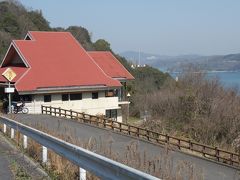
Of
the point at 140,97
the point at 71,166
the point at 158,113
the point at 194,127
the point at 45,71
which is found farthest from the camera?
the point at 140,97

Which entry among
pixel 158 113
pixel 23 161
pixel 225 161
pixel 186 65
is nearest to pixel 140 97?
pixel 186 65

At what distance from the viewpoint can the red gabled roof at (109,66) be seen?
179ft

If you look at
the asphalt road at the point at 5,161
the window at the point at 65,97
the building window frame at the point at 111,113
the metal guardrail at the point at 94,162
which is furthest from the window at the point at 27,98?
the metal guardrail at the point at 94,162

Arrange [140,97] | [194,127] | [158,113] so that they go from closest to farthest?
1. [194,127]
2. [158,113]
3. [140,97]

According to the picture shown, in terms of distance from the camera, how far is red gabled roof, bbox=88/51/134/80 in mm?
54500

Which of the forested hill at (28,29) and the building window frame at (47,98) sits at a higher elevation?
the forested hill at (28,29)

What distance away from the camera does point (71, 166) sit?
9023 mm

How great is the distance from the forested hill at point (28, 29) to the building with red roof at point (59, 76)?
26.1 m

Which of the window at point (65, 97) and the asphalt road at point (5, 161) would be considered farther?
the window at point (65, 97)

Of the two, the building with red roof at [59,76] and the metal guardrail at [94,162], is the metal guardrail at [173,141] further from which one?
the building with red roof at [59,76]

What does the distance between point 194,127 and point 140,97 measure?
29.8 meters

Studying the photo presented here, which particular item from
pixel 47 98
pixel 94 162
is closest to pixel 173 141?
pixel 94 162

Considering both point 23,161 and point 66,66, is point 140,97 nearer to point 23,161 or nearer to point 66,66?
point 66,66

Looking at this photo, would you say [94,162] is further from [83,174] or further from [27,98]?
[27,98]
